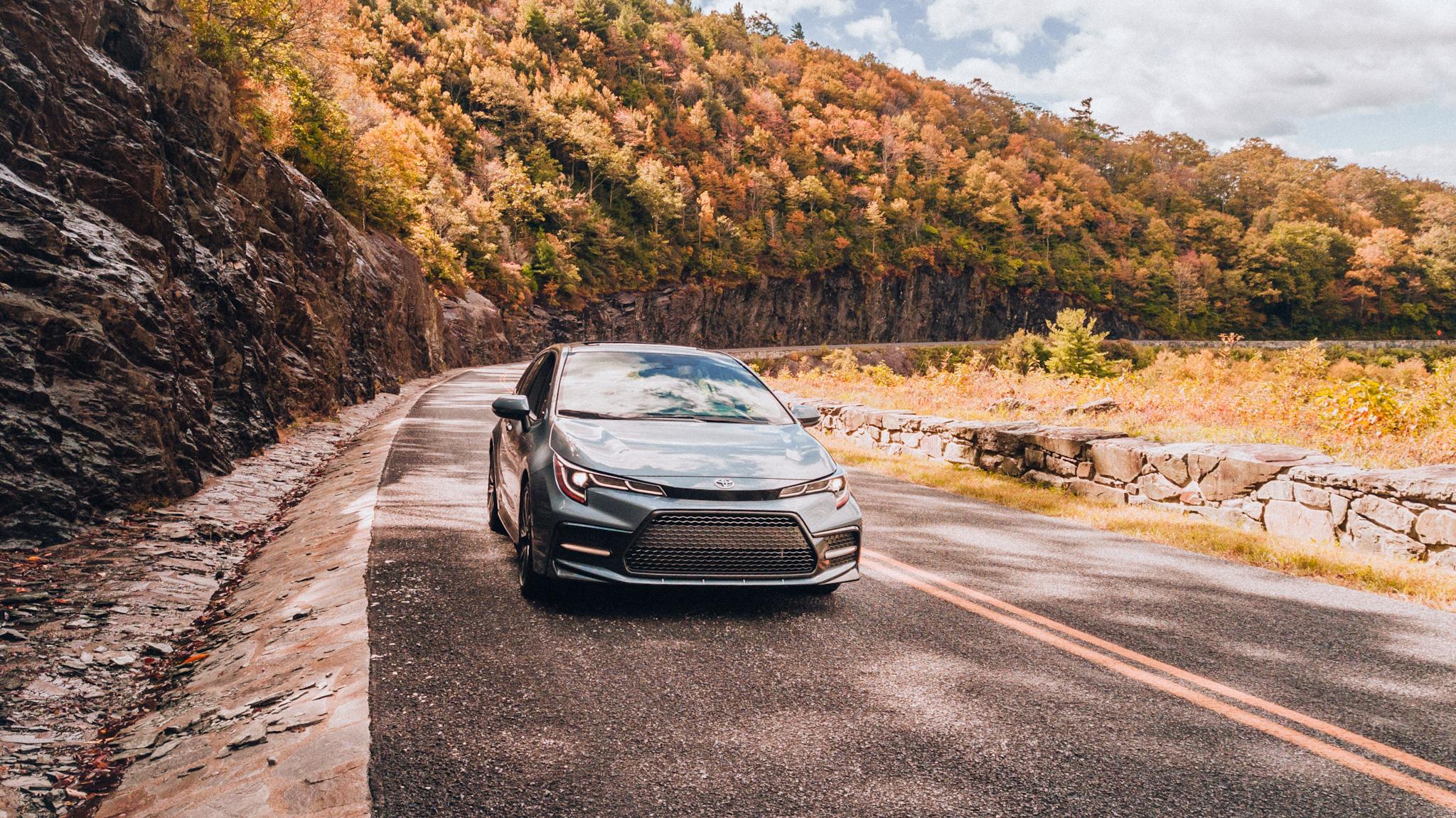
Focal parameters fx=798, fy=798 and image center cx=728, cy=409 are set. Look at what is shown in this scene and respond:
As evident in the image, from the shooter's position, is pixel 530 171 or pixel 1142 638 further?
pixel 530 171

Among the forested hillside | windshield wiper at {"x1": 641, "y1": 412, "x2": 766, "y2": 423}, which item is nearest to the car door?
windshield wiper at {"x1": 641, "y1": 412, "x2": 766, "y2": 423}

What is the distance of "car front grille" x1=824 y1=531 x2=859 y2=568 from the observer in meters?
4.57

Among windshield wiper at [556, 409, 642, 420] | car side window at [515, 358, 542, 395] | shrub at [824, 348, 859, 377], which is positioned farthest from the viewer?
shrub at [824, 348, 859, 377]

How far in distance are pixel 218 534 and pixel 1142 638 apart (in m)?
6.76

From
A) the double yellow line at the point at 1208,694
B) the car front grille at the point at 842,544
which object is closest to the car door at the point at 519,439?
the car front grille at the point at 842,544

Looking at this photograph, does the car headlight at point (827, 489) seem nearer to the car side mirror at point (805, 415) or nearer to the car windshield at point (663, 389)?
the car side mirror at point (805, 415)

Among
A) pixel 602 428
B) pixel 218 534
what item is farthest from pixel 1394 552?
pixel 218 534

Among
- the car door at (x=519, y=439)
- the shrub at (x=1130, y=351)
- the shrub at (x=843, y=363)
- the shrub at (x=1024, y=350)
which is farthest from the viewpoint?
the shrub at (x=1130, y=351)

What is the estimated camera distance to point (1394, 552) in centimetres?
646

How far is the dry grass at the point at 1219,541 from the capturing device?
226 inches

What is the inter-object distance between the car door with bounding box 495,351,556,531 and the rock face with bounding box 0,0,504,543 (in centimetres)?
290

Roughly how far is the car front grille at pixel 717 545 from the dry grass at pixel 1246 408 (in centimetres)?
615

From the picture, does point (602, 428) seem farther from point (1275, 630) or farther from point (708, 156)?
point (708, 156)

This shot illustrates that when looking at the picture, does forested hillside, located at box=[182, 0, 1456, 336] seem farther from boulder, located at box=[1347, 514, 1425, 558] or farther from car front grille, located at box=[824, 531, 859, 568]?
boulder, located at box=[1347, 514, 1425, 558]
